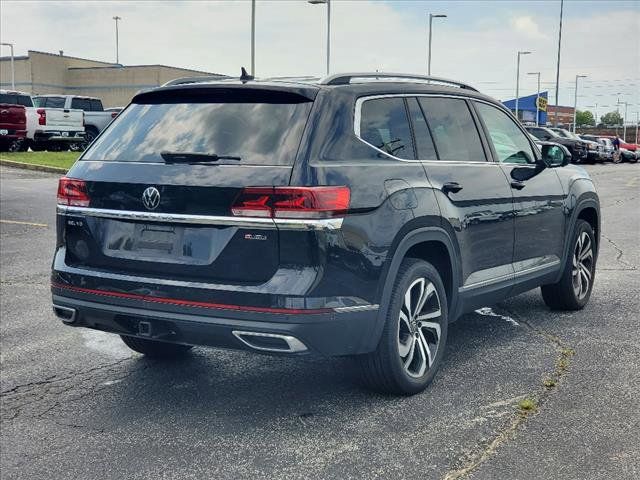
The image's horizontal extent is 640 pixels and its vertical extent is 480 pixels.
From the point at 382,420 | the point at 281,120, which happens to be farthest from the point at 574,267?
the point at 281,120

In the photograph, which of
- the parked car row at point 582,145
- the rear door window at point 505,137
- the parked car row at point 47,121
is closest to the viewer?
the rear door window at point 505,137

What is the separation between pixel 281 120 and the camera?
168 inches

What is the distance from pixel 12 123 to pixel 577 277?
24.4 meters

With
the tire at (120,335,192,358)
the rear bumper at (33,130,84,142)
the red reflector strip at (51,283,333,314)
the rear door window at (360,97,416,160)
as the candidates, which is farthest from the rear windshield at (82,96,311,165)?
the rear bumper at (33,130,84,142)

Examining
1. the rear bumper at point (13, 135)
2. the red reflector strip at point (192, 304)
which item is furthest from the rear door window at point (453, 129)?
the rear bumper at point (13, 135)

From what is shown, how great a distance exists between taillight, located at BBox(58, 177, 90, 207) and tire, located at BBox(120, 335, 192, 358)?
3.79 feet

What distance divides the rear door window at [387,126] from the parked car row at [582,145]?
30093mm

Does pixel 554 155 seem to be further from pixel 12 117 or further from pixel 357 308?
pixel 12 117

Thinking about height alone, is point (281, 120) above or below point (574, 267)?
above

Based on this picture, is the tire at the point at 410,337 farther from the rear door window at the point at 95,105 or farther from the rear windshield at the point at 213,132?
the rear door window at the point at 95,105

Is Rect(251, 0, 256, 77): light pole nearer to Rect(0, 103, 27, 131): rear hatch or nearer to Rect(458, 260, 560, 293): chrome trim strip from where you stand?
Rect(0, 103, 27, 131): rear hatch

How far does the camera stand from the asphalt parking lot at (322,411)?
3.84 metres

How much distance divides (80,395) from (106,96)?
7161 centimetres

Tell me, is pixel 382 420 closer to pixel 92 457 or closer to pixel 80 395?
pixel 92 457
